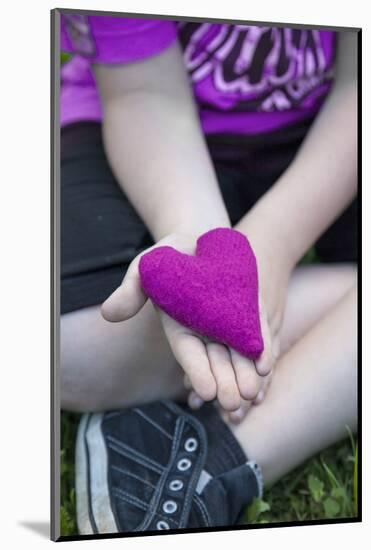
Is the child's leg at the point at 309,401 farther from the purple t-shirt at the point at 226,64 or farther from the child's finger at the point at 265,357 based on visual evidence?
the purple t-shirt at the point at 226,64

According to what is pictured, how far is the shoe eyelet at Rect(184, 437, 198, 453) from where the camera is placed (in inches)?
45.5

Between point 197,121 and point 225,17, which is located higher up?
point 225,17

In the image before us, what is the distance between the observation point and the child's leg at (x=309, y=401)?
1.18 metres

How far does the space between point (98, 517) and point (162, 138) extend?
1.55 feet

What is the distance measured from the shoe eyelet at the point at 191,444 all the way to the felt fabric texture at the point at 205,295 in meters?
0.18

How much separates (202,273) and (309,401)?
0.28 metres

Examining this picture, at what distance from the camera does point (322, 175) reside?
4.15ft

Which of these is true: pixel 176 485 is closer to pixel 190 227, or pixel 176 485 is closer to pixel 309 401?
pixel 309 401

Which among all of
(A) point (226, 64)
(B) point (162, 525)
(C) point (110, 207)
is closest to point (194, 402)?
(B) point (162, 525)

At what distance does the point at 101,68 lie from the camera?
1196 millimetres

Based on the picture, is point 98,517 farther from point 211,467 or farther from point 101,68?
point 101,68

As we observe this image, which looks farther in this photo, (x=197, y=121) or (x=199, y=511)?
(x=197, y=121)

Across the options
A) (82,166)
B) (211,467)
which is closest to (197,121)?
(82,166)

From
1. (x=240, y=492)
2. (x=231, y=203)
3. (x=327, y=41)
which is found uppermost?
(x=327, y=41)
